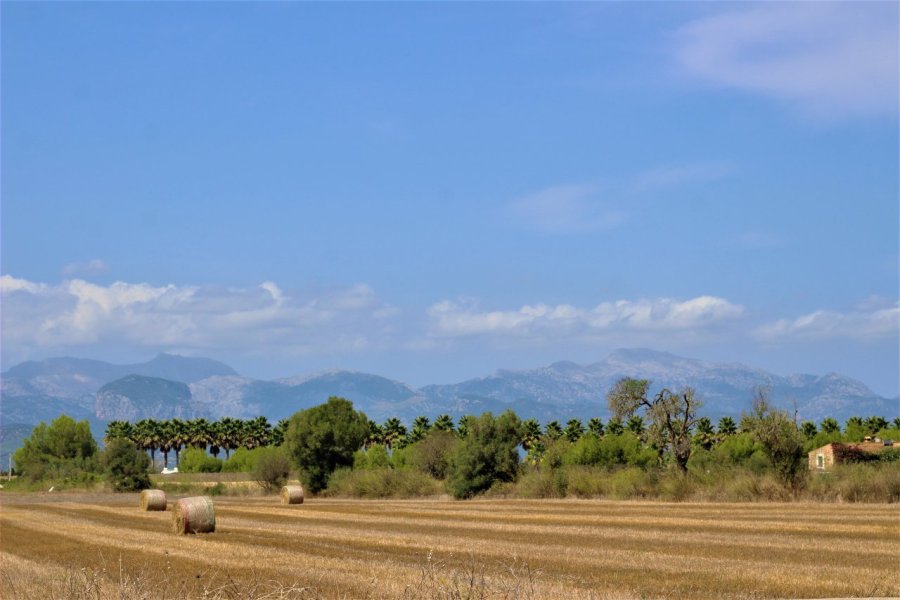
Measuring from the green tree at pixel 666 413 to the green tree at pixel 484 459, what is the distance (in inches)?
457

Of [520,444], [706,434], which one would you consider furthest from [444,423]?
[520,444]

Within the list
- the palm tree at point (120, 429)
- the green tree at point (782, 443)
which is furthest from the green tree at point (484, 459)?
the palm tree at point (120, 429)

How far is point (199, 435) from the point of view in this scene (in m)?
183

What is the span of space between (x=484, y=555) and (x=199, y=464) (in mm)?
138176

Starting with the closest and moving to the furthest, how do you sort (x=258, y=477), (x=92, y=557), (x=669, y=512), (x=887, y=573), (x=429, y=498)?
(x=887, y=573) → (x=92, y=557) → (x=669, y=512) → (x=429, y=498) → (x=258, y=477)

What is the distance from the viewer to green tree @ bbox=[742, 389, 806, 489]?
169ft

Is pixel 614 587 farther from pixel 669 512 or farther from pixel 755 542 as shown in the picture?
pixel 669 512

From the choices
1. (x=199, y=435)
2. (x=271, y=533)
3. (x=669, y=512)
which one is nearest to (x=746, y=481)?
(x=669, y=512)

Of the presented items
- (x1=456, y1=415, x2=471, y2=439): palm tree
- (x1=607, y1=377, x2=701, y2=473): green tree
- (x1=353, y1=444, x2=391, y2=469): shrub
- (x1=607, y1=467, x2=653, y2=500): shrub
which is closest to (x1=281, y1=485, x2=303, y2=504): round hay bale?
(x1=456, y1=415, x2=471, y2=439): palm tree

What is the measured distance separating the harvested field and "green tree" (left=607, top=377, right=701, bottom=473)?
98.4 ft

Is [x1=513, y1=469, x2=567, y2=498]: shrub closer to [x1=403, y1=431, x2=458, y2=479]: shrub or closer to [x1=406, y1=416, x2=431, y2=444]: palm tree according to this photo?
[x1=403, y1=431, x2=458, y2=479]: shrub

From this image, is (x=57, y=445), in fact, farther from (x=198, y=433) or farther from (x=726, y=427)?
(x=726, y=427)

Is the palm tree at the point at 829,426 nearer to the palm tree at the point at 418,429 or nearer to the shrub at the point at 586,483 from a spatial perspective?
the palm tree at the point at 418,429

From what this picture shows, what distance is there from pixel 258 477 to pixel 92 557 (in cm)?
7070
